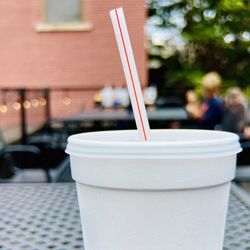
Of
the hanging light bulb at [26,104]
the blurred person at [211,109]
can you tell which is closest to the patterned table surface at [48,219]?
the blurred person at [211,109]

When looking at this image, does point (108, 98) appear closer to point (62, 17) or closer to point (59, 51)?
point (59, 51)

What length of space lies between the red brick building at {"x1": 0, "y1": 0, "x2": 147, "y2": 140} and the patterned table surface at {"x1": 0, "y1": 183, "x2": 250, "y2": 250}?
282 inches

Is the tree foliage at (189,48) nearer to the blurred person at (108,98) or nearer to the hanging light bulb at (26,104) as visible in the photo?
the blurred person at (108,98)

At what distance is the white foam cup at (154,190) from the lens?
0.65 m

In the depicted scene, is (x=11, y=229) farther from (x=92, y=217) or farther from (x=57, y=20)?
(x=57, y=20)

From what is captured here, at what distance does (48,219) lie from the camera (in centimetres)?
105

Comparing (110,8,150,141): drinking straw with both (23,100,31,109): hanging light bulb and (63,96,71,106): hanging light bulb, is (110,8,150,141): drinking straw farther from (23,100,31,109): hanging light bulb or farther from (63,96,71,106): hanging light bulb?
(63,96,71,106): hanging light bulb

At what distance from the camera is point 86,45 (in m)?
8.79

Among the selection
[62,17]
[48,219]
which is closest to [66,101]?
[62,17]

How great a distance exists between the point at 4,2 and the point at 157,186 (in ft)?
28.6

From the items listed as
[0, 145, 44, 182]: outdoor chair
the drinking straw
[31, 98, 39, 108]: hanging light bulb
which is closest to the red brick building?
[31, 98, 39, 108]: hanging light bulb

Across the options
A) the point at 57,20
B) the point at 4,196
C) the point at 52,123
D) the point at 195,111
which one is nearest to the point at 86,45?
the point at 57,20

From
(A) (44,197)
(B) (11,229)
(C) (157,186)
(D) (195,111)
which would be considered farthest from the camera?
(D) (195,111)

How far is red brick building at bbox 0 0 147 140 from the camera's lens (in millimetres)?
8648
